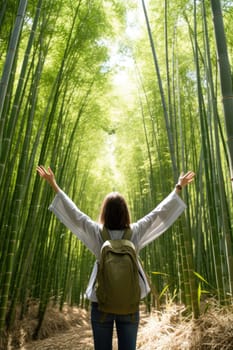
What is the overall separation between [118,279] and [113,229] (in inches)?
9.6

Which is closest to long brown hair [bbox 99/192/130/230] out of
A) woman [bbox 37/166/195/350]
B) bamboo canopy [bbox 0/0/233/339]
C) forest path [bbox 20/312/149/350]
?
woman [bbox 37/166/195/350]

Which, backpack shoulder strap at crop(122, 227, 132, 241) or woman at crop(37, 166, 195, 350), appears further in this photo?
backpack shoulder strap at crop(122, 227, 132, 241)

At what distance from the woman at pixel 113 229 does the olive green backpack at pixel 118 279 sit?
57mm

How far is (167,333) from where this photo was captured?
300cm

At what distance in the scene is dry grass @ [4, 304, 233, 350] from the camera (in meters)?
2.31

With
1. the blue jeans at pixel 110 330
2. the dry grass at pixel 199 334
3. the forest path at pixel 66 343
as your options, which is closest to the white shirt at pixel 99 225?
the blue jeans at pixel 110 330

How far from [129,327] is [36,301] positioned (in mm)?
4230

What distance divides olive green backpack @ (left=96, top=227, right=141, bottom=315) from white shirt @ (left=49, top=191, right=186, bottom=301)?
10 centimetres

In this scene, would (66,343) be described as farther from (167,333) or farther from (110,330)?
(110,330)

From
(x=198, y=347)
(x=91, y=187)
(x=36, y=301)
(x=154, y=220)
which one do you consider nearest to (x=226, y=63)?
(x=154, y=220)

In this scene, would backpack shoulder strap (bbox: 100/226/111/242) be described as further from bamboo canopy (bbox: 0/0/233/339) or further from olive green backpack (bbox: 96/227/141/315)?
bamboo canopy (bbox: 0/0/233/339)

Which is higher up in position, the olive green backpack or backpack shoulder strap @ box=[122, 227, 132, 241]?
backpack shoulder strap @ box=[122, 227, 132, 241]

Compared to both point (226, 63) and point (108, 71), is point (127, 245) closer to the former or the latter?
point (226, 63)

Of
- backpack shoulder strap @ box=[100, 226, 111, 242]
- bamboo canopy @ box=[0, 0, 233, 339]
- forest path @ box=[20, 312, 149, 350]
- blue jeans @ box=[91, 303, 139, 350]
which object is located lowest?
forest path @ box=[20, 312, 149, 350]
